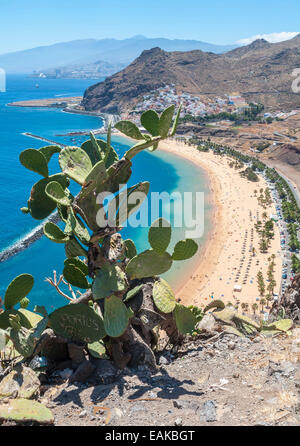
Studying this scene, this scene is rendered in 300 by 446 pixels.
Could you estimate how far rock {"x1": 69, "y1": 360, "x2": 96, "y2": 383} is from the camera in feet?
15.1

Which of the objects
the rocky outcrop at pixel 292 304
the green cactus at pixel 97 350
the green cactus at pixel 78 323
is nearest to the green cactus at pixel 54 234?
the green cactus at pixel 78 323

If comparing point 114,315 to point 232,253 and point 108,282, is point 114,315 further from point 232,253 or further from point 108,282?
point 232,253

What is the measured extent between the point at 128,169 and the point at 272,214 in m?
31.3

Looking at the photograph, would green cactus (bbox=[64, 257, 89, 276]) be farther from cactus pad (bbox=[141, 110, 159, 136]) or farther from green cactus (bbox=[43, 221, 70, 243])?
cactus pad (bbox=[141, 110, 159, 136])

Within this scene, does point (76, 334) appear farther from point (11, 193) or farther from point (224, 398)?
point (11, 193)

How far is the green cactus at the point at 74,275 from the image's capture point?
484cm

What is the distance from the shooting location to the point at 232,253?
86.5ft

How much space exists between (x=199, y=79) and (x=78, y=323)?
12582cm

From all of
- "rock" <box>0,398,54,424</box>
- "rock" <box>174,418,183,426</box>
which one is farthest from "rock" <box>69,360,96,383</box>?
"rock" <box>174,418,183,426</box>

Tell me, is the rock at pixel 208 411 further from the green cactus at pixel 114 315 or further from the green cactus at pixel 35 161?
the green cactus at pixel 35 161

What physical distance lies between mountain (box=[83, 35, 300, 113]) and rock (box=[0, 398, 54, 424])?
99765 millimetres

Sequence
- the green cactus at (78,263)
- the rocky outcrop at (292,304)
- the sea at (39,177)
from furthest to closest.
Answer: the sea at (39,177), the rocky outcrop at (292,304), the green cactus at (78,263)

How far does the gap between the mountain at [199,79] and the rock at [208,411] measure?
98893mm
